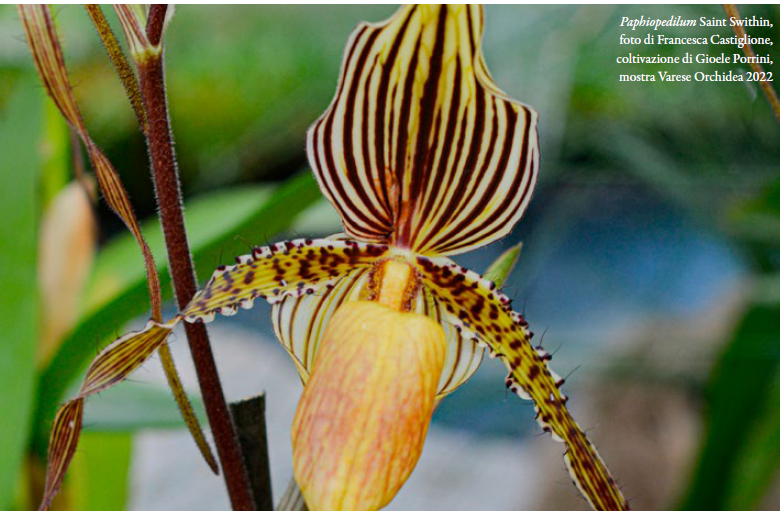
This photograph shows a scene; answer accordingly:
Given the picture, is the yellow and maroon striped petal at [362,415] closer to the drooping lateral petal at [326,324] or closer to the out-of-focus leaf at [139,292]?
the drooping lateral petal at [326,324]

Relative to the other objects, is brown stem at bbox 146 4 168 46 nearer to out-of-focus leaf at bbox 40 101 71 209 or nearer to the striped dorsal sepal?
the striped dorsal sepal

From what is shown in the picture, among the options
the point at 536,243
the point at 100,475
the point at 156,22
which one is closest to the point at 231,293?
the point at 156,22

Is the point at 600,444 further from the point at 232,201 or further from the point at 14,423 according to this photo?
the point at 14,423

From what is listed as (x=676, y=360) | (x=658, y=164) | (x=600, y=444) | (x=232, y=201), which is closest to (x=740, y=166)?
(x=658, y=164)

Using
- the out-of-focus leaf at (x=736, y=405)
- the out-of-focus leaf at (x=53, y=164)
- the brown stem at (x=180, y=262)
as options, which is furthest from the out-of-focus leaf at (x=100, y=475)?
the out-of-focus leaf at (x=736, y=405)

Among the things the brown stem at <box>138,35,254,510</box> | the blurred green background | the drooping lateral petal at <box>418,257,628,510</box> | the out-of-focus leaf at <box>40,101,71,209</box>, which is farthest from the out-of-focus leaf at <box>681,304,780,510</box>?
the out-of-focus leaf at <box>40,101,71,209</box>

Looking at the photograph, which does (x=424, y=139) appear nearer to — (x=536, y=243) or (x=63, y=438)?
(x=63, y=438)

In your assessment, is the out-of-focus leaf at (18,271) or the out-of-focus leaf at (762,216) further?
the out-of-focus leaf at (762,216)
